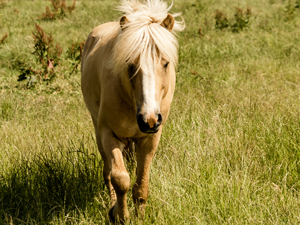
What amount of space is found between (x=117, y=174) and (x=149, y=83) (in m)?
0.77

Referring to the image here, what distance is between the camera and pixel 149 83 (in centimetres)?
201

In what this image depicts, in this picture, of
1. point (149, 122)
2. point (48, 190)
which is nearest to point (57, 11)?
point (48, 190)

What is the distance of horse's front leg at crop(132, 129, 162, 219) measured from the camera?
2639mm

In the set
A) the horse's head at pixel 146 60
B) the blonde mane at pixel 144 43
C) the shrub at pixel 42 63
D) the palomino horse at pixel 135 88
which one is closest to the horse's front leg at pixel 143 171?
the palomino horse at pixel 135 88

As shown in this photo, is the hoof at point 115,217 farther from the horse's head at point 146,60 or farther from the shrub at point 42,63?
the shrub at point 42,63

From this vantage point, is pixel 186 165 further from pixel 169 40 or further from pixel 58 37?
pixel 58 37

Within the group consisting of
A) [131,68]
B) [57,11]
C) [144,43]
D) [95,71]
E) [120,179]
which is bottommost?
[120,179]

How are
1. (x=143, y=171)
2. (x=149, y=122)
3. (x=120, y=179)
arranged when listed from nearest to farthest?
(x=149, y=122) → (x=120, y=179) → (x=143, y=171)

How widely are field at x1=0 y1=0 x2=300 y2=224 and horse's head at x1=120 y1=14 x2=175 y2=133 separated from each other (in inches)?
27.8

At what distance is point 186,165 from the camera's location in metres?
2.94

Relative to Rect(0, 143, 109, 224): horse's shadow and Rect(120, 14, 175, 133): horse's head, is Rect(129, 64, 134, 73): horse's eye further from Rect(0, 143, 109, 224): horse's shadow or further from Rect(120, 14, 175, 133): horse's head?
Rect(0, 143, 109, 224): horse's shadow

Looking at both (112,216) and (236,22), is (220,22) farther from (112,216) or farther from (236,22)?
(112,216)

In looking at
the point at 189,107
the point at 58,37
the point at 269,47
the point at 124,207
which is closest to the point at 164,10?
the point at 124,207

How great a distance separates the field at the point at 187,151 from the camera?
2426 millimetres
